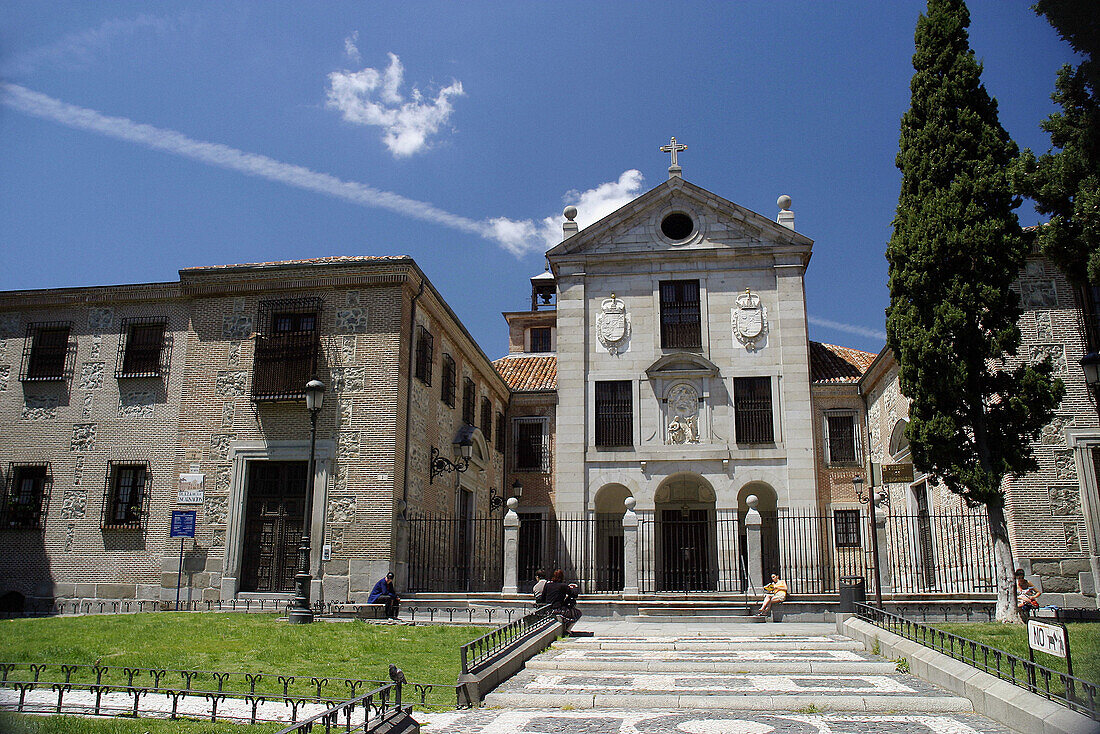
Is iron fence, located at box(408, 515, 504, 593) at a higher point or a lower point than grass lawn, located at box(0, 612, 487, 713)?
higher

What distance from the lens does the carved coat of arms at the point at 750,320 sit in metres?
26.4

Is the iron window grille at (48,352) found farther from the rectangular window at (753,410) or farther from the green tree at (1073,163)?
the green tree at (1073,163)

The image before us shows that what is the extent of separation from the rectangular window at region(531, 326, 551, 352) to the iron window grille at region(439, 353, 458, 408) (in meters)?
25.1

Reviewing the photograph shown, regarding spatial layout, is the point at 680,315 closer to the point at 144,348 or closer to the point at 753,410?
the point at 753,410

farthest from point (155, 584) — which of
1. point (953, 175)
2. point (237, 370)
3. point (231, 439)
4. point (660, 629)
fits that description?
point (953, 175)

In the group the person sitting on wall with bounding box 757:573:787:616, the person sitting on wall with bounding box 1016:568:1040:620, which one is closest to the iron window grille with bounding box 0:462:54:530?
the person sitting on wall with bounding box 757:573:787:616

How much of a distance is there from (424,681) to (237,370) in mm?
12955

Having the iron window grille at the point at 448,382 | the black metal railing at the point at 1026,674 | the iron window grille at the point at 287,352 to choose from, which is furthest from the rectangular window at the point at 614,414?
the black metal railing at the point at 1026,674

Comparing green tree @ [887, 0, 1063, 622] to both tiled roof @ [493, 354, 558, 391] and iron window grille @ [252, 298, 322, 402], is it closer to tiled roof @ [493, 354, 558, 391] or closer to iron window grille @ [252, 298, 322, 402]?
iron window grille @ [252, 298, 322, 402]

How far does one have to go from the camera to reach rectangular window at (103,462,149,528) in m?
19.8

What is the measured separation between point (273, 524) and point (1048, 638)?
16.7 m

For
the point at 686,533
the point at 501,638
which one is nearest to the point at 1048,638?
the point at 501,638

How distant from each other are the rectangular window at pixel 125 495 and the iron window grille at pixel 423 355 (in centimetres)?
707

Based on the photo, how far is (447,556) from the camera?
21234mm
